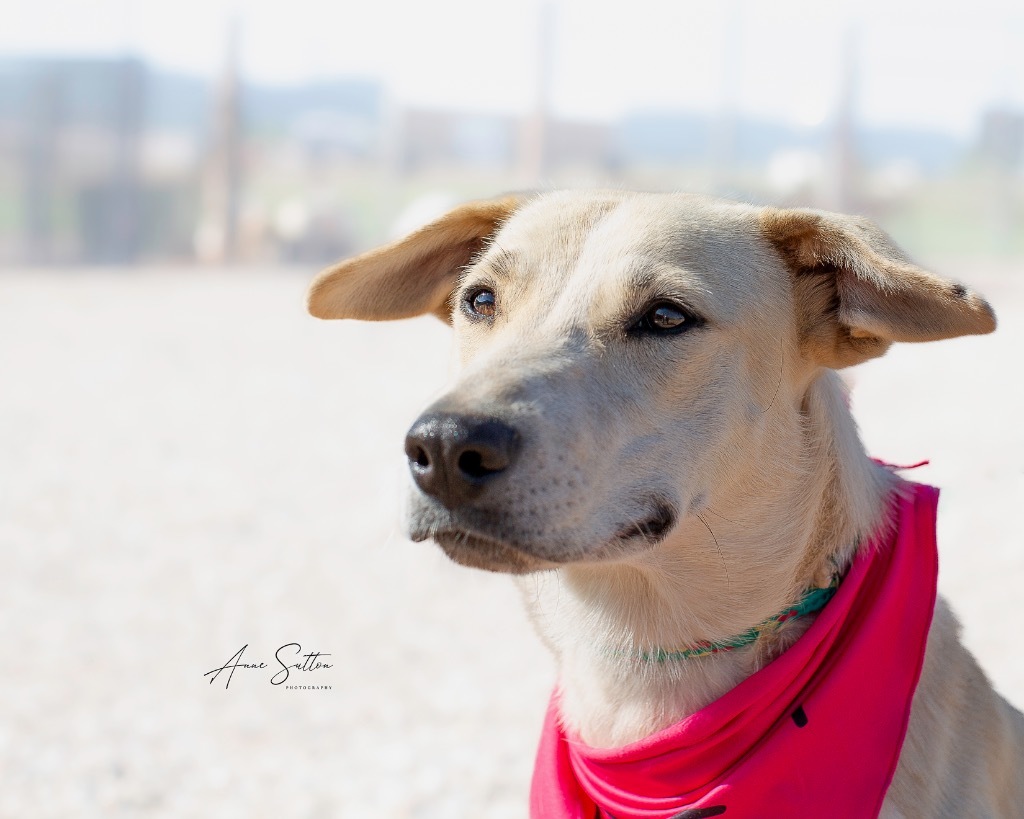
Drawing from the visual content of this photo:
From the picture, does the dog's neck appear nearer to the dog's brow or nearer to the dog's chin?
the dog's chin

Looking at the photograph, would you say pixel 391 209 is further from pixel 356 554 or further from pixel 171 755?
pixel 171 755

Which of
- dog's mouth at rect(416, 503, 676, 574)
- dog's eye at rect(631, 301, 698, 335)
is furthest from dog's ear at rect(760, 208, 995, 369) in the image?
dog's mouth at rect(416, 503, 676, 574)

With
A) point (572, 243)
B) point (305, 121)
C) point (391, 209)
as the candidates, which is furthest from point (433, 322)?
point (572, 243)

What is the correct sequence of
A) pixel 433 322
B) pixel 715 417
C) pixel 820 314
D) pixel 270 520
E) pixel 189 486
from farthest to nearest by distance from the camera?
pixel 433 322 → pixel 189 486 → pixel 270 520 → pixel 820 314 → pixel 715 417

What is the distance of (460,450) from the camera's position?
2188mm

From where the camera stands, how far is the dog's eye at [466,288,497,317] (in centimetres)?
289

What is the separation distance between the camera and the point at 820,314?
2.82 m

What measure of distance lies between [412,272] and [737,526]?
1213 mm

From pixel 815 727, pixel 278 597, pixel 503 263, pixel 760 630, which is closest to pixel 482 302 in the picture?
pixel 503 263

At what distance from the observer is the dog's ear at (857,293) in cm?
240

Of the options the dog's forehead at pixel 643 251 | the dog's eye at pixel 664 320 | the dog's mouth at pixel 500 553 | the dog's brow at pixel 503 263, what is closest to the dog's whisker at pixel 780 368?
the dog's forehead at pixel 643 251

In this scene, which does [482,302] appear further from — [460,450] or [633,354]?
[460,450]

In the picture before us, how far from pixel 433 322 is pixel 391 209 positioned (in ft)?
20.8

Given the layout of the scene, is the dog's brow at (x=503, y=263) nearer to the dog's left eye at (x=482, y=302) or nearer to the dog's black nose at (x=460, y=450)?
the dog's left eye at (x=482, y=302)
